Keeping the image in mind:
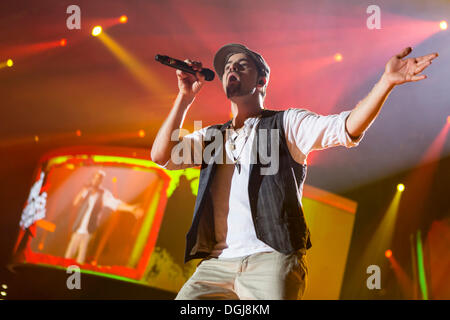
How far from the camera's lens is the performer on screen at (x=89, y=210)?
3756mm

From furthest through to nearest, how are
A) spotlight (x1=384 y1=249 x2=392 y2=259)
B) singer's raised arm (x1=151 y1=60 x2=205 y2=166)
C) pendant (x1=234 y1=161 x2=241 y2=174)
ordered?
spotlight (x1=384 y1=249 x2=392 y2=259) → singer's raised arm (x1=151 y1=60 x2=205 y2=166) → pendant (x1=234 y1=161 x2=241 y2=174)

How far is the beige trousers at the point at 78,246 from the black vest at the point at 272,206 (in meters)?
2.54

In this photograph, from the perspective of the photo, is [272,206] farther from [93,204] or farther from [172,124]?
[93,204]

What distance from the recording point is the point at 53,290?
3830mm

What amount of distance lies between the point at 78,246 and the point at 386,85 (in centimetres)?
337

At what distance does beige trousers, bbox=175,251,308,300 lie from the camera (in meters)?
1.31

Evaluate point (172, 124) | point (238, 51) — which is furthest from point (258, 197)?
point (238, 51)

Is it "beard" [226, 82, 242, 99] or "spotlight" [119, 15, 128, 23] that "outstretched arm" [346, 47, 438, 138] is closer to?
"beard" [226, 82, 242, 99]

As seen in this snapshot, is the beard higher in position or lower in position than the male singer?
higher

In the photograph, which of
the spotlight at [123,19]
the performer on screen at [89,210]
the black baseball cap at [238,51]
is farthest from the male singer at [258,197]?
the performer on screen at [89,210]

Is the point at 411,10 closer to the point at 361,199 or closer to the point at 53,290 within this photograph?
the point at 361,199

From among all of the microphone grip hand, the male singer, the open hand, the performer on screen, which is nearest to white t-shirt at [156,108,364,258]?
the male singer
